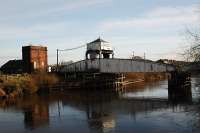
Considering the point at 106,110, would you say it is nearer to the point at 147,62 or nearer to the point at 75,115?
the point at 75,115

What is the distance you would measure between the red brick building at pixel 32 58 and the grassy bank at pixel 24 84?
31.0ft

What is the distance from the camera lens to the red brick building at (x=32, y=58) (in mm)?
76544

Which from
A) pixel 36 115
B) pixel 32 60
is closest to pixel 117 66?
pixel 32 60

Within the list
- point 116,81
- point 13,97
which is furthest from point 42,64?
point 13,97

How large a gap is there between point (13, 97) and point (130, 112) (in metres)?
22.0

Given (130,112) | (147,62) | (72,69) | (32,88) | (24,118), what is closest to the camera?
(24,118)

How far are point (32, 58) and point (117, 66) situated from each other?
17.2 metres

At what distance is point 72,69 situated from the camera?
248 ft

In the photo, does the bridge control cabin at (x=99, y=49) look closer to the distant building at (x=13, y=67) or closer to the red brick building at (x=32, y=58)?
the red brick building at (x=32, y=58)

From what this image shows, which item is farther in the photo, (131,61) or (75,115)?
(131,61)

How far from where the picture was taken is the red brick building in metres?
76.5

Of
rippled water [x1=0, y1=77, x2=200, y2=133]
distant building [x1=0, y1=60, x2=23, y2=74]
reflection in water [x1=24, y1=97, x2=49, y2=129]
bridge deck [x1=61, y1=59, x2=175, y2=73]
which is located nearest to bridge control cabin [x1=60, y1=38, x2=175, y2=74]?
bridge deck [x1=61, y1=59, x2=175, y2=73]

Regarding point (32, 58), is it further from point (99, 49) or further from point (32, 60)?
point (99, 49)

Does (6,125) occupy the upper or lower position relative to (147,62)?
lower
